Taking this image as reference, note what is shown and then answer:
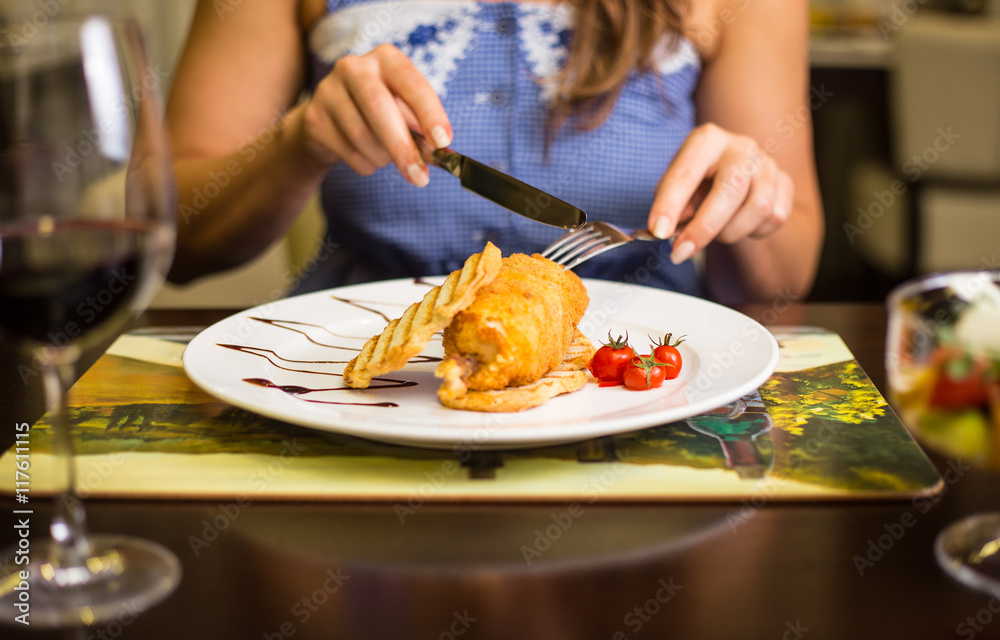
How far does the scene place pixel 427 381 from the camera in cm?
97

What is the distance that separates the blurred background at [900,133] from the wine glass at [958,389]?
3321mm

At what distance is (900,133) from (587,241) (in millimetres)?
3763

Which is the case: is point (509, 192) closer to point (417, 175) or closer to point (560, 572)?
point (417, 175)

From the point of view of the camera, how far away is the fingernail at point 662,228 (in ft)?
3.94

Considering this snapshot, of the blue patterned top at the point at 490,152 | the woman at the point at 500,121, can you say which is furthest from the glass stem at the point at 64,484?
the blue patterned top at the point at 490,152

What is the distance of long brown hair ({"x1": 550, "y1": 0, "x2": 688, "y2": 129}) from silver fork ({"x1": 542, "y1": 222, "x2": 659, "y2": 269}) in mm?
447

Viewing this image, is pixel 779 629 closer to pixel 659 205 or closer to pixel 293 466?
pixel 293 466

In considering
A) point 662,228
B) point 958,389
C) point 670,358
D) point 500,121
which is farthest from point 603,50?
point 958,389

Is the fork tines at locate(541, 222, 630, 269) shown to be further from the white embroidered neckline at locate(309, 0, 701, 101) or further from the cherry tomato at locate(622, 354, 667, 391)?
the white embroidered neckline at locate(309, 0, 701, 101)

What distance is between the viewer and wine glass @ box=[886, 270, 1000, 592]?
569 mm

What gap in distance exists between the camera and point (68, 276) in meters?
0.57

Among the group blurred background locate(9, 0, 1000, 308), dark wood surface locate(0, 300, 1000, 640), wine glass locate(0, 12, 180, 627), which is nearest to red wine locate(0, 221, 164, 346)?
wine glass locate(0, 12, 180, 627)

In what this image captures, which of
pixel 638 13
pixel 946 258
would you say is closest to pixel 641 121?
Answer: pixel 638 13

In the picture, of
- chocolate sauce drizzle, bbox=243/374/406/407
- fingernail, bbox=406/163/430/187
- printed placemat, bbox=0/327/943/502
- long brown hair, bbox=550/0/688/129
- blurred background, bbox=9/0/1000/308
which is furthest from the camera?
blurred background, bbox=9/0/1000/308
